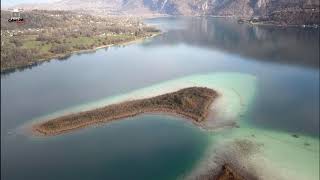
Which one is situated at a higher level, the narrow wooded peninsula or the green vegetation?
the green vegetation

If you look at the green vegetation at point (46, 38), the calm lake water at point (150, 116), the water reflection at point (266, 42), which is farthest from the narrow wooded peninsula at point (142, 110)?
the green vegetation at point (46, 38)

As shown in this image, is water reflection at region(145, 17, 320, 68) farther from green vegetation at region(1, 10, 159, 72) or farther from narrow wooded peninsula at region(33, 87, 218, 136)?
narrow wooded peninsula at region(33, 87, 218, 136)

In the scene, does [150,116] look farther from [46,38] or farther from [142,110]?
[46,38]

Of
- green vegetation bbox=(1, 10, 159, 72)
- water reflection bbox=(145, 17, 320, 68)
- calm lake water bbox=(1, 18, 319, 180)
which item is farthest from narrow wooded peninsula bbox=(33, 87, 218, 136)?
green vegetation bbox=(1, 10, 159, 72)

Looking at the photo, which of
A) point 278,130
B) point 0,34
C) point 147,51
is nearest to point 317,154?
point 278,130

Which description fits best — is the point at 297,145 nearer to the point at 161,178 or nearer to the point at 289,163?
the point at 289,163

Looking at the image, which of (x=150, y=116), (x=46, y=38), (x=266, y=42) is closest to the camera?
(x=150, y=116)

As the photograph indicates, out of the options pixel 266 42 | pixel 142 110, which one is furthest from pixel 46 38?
pixel 142 110
